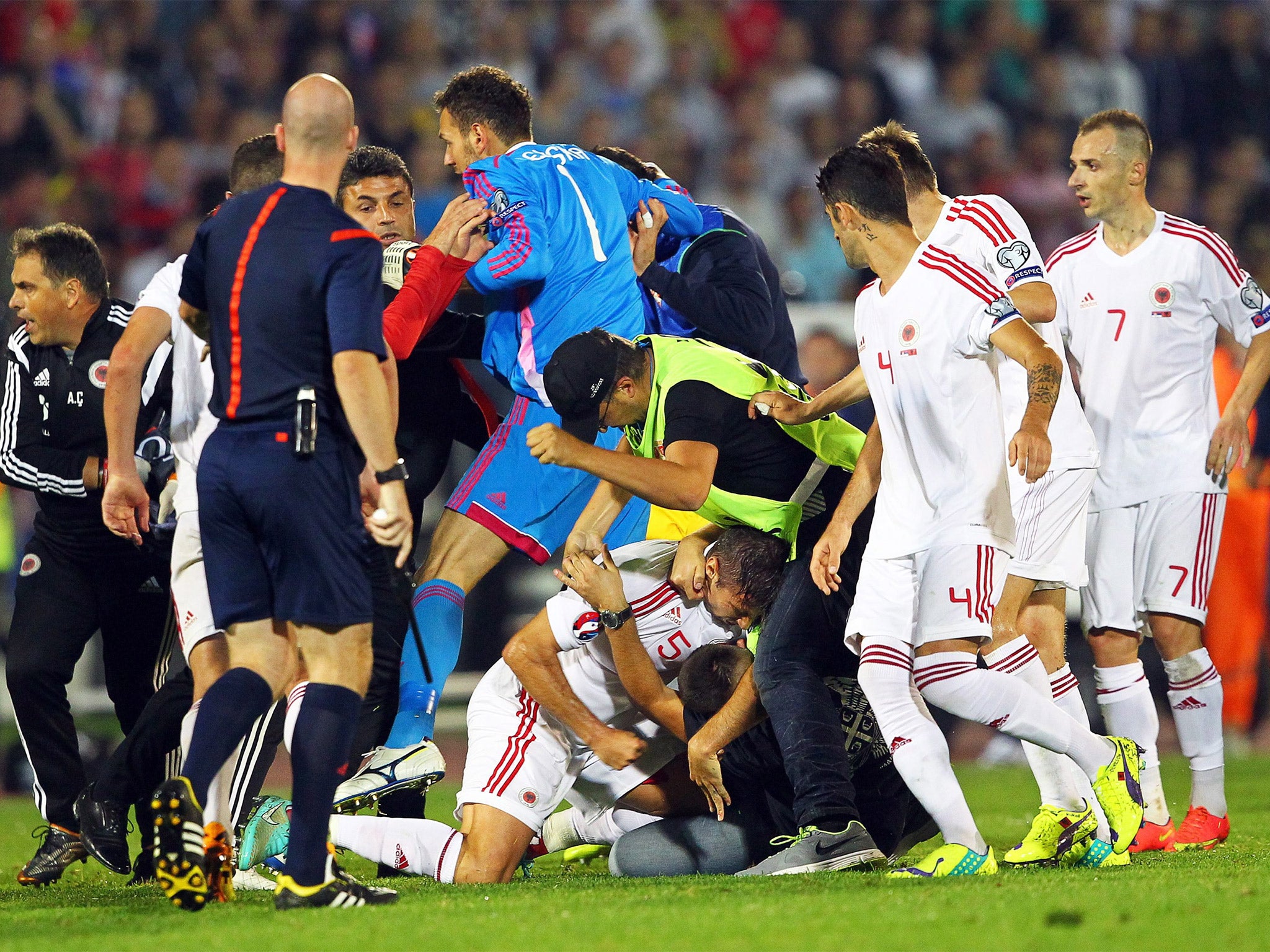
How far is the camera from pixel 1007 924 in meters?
3.93

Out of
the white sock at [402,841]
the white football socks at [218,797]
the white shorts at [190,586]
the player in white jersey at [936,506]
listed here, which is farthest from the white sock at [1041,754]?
the white shorts at [190,586]

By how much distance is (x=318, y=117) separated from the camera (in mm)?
4430

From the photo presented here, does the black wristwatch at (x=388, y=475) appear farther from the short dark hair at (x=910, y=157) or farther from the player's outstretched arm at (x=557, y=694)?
the short dark hair at (x=910, y=157)

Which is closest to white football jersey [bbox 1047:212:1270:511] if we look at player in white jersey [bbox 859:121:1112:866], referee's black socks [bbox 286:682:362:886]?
player in white jersey [bbox 859:121:1112:866]

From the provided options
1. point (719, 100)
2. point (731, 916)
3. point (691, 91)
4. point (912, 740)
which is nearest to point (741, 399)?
point (912, 740)

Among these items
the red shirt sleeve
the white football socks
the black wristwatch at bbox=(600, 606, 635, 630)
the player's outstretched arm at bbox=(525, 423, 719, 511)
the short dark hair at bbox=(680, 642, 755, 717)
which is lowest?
the white football socks

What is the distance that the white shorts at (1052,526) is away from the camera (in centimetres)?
586

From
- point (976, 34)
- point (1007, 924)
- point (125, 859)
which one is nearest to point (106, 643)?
point (125, 859)

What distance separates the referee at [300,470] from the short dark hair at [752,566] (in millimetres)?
1507

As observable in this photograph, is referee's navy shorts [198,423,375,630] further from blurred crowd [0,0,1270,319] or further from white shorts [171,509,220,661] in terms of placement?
blurred crowd [0,0,1270,319]

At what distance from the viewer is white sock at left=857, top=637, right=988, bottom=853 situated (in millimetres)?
4859

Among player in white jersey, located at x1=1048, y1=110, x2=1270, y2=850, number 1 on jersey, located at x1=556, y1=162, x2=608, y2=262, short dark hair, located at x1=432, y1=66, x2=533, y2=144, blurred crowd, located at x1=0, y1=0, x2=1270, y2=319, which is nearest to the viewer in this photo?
player in white jersey, located at x1=1048, y1=110, x2=1270, y2=850

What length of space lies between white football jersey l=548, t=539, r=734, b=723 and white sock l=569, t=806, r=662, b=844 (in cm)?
36

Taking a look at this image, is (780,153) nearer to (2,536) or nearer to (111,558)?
(2,536)
